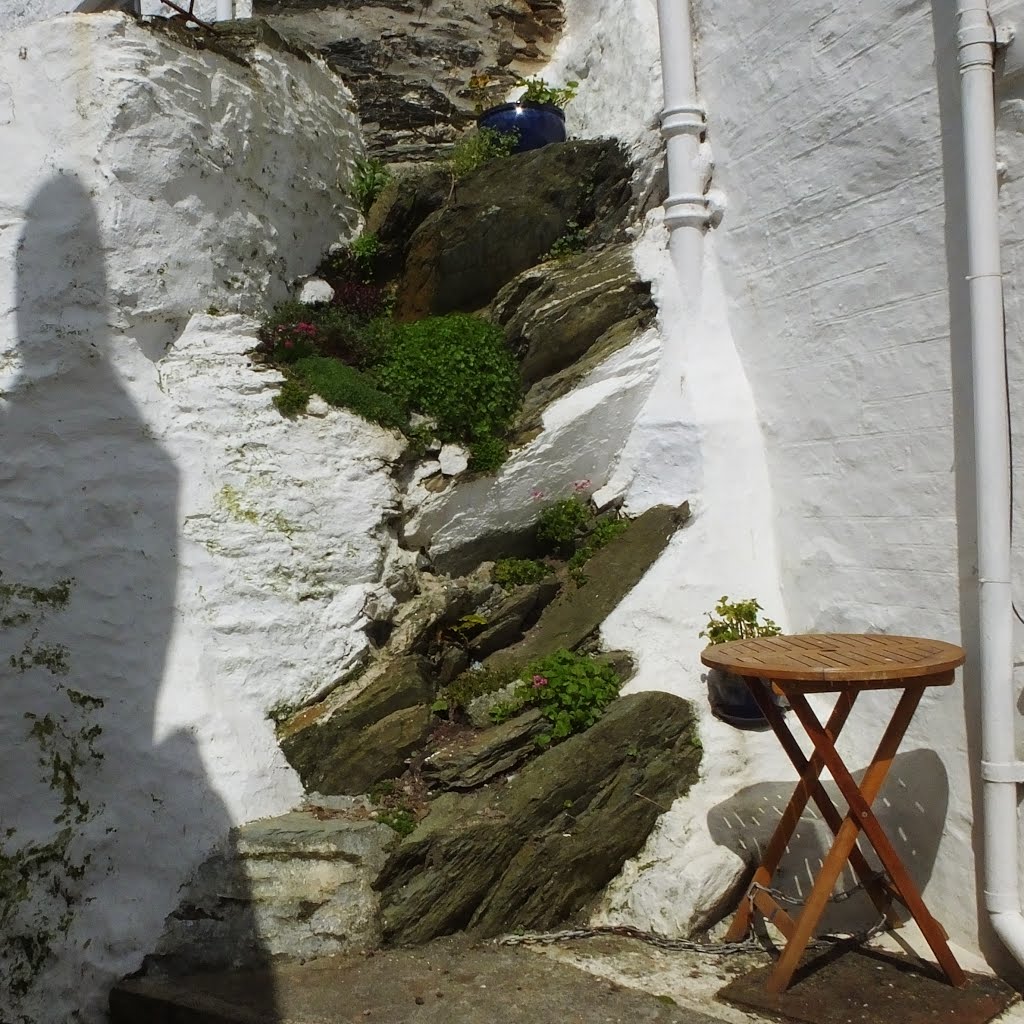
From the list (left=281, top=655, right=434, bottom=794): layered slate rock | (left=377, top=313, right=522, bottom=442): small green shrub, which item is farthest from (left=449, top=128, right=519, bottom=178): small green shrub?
(left=281, top=655, right=434, bottom=794): layered slate rock

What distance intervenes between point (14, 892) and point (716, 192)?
18.6 ft

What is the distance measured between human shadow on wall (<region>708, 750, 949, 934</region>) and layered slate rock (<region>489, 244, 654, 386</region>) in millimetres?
3169

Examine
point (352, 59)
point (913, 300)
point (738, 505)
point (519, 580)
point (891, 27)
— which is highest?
point (352, 59)

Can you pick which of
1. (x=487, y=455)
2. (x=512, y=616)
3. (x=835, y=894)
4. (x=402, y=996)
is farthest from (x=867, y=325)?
(x=402, y=996)

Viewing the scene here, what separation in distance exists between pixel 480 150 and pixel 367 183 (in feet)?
3.16

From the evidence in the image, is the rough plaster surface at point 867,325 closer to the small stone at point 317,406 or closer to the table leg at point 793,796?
the table leg at point 793,796

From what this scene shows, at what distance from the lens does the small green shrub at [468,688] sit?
527cm

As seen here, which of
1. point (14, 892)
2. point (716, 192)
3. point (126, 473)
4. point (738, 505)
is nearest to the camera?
point (14, 892)

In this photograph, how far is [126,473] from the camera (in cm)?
523

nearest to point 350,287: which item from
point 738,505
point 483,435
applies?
point 483,435

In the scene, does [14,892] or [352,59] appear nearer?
[14,892]

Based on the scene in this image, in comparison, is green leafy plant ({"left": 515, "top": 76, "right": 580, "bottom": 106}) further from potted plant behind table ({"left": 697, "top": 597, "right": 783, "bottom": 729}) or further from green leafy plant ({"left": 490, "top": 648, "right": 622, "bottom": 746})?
green leafy plant ({"left": 490, "top": 648, "right": 622, "bottom": 746})

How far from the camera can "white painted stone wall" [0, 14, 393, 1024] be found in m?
4.34

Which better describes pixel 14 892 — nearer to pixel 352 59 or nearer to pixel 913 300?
pixel 913 300
